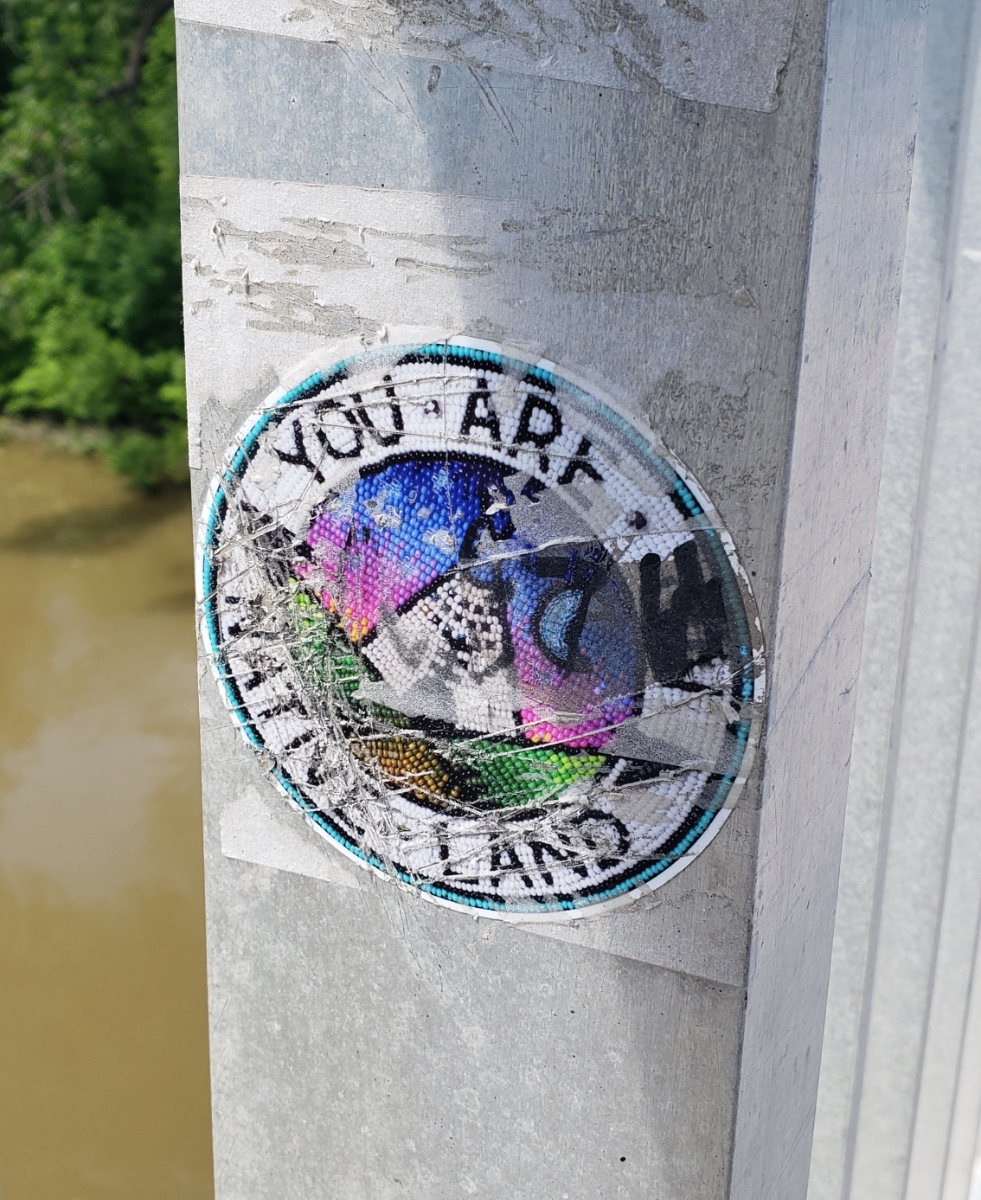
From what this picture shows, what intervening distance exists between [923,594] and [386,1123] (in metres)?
1.15

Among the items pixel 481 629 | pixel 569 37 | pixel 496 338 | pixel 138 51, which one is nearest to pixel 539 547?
pixel 481 629

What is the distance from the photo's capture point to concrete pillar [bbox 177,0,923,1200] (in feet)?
4.51

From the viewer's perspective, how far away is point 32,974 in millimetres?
4625

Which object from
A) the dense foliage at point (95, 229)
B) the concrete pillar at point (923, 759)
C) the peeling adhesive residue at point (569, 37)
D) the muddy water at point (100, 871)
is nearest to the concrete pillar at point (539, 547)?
the peeling adhesive residue at point (569, 37)

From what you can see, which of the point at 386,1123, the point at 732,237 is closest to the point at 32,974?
the point at 386,1123

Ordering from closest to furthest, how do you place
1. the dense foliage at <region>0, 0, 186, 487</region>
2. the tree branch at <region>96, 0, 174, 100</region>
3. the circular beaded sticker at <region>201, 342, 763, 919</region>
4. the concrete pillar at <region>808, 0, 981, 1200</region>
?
1. the circular beaded sticker at <region>201, 342, 763, 919</region>
2. the concrete pillar at <region>808, 0, 981, 1200</region>
3. the dense foliage at <region>0, 0, 186, 487</region>
4. the tree branch at <region>96, 0, 174, 100</region>

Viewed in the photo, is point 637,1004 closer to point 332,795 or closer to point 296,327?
point 332,795

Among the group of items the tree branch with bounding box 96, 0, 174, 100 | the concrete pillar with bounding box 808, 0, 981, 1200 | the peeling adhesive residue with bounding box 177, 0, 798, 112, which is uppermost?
the tree branch with bounding box 96, 0, 174, 100

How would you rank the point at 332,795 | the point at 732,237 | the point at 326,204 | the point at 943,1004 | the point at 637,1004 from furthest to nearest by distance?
the point at 943,1004, the point at 332,795, the point at 637,1004, the point at 326,204, the point at 732,237

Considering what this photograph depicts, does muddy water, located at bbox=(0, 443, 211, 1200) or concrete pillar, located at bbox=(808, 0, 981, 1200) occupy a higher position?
concrete pillar, located at bbox=(808, 0, 981, 1200)

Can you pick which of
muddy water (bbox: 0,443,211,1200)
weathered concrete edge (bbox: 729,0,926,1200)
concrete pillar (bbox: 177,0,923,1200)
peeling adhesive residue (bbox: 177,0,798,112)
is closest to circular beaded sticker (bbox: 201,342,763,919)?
concrete pillar (bbox: 177,0,923,1200)

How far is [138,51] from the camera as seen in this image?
9.09 metres

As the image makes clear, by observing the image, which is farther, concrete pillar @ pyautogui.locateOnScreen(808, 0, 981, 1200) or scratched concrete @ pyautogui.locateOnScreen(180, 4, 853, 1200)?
concrete pillar @ pyautogui.locateOnScreen(808, 0, 981, 1200)

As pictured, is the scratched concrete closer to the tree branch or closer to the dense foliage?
the dense foliage
